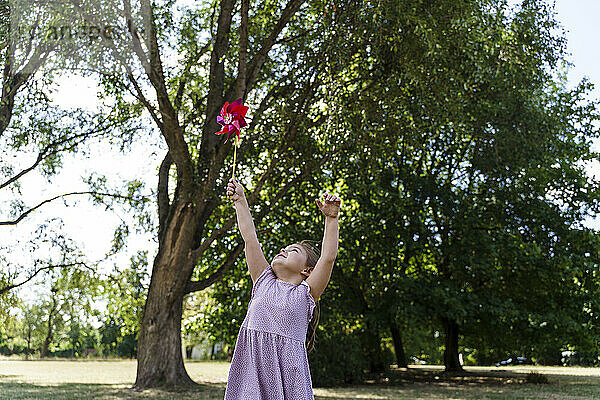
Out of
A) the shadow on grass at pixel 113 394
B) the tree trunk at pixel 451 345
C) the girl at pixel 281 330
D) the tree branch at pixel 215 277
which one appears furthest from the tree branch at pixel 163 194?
the girl at pixel 281 330

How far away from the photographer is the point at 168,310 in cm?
1286

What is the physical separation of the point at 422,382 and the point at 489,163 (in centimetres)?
663

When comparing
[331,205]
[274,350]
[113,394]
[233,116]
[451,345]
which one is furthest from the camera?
[451,345]

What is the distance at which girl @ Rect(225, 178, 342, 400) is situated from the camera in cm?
321

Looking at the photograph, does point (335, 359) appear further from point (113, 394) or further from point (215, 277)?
point (113, 394)

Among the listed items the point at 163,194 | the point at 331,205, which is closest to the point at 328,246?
the point at 331,205

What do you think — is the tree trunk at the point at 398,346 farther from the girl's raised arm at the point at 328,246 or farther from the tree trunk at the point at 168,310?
the girl's raised arm at the point at 328,246

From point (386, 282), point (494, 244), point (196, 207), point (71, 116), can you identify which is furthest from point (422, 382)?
point (71, 116)

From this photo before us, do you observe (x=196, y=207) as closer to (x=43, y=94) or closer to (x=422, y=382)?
(x=43, y=94)

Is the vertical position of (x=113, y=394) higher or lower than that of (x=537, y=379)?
higher

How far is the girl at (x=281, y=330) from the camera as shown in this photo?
321cm

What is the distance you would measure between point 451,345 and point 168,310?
10843 mm

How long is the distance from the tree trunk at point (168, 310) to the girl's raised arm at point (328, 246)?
9875 millimetres

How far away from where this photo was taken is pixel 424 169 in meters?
18.6
